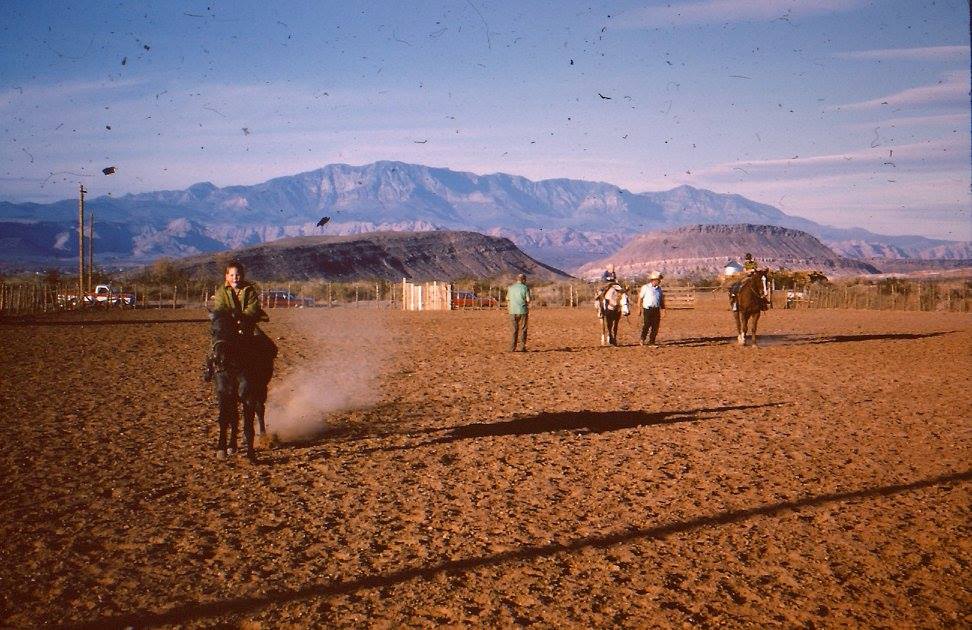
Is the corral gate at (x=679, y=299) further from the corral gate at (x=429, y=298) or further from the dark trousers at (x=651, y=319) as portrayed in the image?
the dark trousers at (x=651, y=319)

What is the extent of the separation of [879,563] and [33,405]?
445 inches

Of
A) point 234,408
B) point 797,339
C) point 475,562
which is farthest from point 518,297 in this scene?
point 475,562

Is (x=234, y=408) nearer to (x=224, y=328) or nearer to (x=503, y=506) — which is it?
(x=224, y=328)

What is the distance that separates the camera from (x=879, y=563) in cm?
558

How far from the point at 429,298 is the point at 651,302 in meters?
34.1

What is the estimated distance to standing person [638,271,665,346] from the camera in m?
20.0

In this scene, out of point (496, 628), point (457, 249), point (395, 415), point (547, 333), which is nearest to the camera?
point (496, 628)

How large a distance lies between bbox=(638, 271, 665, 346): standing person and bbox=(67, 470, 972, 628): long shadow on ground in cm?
1242

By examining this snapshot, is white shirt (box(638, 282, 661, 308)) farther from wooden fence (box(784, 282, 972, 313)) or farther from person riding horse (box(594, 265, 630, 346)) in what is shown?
wooden fence (box(784, 282, 972, 313))

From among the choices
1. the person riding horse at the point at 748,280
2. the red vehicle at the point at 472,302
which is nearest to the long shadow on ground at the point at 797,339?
the person riding horse at the point at 748,280

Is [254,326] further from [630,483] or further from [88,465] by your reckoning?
[630,483]

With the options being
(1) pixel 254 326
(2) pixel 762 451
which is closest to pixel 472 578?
(1) pixel 254 326

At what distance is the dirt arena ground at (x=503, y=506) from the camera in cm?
492

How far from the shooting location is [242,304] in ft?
27.0
